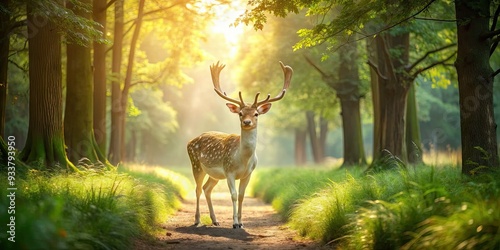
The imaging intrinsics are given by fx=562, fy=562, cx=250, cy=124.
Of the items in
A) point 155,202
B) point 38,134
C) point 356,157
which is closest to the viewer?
point 155,202

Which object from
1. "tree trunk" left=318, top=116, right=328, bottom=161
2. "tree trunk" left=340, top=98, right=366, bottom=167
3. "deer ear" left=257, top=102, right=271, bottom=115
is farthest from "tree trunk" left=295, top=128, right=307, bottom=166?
"deer ear" left=257, top=102, right=271, bottom=115

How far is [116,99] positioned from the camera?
20547 mm

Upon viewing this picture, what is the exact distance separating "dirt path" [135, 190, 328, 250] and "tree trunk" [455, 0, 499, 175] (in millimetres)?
3161

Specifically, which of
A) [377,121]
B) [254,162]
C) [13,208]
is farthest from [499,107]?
[13,208]

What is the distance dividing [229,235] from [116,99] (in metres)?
12.1

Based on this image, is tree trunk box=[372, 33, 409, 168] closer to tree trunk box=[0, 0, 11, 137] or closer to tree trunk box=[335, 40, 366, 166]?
tree trunk box=[335, 40, 366, 166]

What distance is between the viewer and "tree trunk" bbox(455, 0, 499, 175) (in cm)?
922

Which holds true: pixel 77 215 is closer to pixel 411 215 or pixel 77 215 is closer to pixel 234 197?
pixel 411 215

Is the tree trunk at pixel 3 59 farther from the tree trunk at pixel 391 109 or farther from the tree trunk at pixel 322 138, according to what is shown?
the tree trunk at pixel 322 138

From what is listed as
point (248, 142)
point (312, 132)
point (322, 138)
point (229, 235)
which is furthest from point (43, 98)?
point (322, 138)

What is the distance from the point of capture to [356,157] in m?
20.7

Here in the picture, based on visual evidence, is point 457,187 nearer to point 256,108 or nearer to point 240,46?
point 256,108

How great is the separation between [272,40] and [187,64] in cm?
385

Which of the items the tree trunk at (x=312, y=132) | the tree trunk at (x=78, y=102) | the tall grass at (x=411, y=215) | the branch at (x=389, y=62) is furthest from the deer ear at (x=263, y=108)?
the tree trunk at (x=312, y=132)
